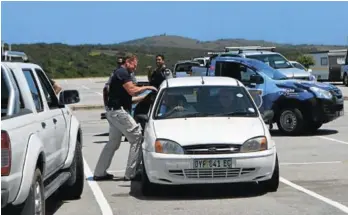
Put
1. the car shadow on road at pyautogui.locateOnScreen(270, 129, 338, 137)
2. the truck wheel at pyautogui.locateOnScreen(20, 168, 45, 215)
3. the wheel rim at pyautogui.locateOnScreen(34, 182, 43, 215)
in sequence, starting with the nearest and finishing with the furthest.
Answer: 1. the truck wheel at pyautogui.locateOnScreen(20, 168, 45, 215)
2. the wheel rim at pyautogui.locateOnScreen(34, 182, 43, 215)
3. the car shadow on road at pyautogui.locateOnScreen(270, 129, 338, 137)

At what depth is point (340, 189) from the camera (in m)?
9.38

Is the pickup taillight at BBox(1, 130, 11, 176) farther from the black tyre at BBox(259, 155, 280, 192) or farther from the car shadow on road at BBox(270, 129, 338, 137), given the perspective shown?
the car shadow on road at BBox(270, 129, 338, 137)

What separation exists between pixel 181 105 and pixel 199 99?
0.28 metres

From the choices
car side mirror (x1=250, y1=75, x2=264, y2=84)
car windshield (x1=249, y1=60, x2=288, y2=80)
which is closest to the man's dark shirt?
car side mirror (x1=250, y1=75, x2=264, y2=84)

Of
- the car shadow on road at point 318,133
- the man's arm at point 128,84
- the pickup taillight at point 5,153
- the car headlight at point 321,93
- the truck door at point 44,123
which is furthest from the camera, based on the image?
the car shadow on road at point 318,133

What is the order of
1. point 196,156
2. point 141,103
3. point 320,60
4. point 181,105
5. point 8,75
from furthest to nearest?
point 320,60 < point 141,103 < point 181,105 < point 196,156 < point 8,75

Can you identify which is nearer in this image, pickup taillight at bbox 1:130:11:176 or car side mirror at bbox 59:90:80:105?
pickup taillight at bbox 1:130:11:176

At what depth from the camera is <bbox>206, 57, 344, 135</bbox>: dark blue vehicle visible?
15.5 m

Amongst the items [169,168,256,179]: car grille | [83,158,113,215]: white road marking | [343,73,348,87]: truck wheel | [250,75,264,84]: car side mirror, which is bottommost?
[343,73,348,87]: truck wheel

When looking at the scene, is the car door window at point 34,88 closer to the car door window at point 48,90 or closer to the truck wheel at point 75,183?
the car door window at point 48,90

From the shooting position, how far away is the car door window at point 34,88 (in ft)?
24.3

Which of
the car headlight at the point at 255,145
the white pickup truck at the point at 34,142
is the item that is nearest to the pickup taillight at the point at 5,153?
the white pickup truck at the point at 34,142

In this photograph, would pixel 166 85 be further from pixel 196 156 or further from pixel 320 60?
pixel 320 60

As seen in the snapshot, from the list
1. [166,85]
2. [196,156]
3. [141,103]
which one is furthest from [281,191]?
[141,103]
